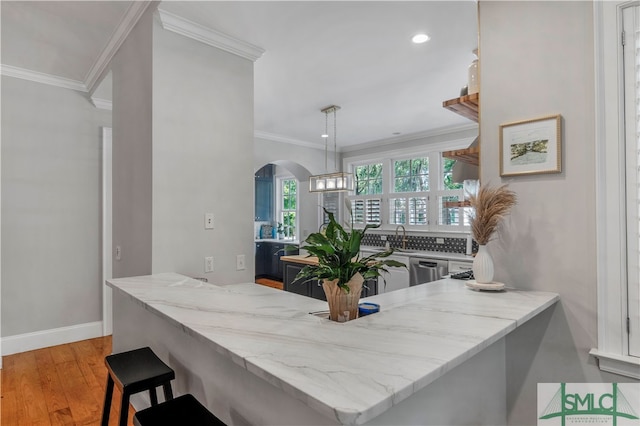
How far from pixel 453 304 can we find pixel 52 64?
3.95m

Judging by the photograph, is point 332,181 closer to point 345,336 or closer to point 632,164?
point 632,164

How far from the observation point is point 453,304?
1464mm

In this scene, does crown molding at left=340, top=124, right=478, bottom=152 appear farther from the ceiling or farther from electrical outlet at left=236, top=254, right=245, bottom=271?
electrical outlet at left=236, top=254, right=245, bottom=271

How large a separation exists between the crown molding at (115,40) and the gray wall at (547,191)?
7.13ft

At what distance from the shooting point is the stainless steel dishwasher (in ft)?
15.0

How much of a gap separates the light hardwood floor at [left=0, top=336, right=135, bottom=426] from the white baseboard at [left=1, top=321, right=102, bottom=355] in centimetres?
8

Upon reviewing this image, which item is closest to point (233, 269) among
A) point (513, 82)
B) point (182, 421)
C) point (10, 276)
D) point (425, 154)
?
point (182, 421)

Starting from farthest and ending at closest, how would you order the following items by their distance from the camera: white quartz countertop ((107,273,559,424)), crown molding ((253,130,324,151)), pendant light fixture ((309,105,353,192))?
crown molding ((253,130,324,151)) → pendant light fixture ((309,105,353,192)) → white quartz countertop ((107,273,559,424))

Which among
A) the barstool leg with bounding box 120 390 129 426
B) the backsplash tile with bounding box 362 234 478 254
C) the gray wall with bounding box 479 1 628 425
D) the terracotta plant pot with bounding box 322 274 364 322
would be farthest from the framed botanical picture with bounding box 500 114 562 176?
the backsplash tile with bounding box 362 234 478 254

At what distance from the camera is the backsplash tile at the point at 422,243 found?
5.15 metres

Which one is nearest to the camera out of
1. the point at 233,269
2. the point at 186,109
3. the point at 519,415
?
the point at 519,415

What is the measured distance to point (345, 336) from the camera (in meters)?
1.06

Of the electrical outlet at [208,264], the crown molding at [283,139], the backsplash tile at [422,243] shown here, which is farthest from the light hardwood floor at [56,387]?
the backsplash tile at [422,243]

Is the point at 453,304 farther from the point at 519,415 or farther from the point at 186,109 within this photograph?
the point at 186,109
